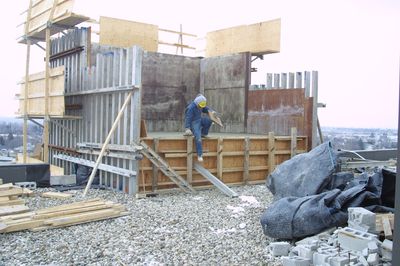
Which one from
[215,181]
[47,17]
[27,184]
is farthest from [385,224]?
[47,17]

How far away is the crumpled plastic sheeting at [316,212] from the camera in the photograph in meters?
6.29

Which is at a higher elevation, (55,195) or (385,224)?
(385,224)

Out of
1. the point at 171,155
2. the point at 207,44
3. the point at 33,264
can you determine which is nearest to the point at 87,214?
the point at 33,264

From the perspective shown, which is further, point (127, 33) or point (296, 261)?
point (127, 33)

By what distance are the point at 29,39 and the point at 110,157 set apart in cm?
637

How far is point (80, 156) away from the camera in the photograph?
13.4m

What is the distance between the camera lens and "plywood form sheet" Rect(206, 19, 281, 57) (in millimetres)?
17094

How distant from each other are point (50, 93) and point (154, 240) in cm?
868

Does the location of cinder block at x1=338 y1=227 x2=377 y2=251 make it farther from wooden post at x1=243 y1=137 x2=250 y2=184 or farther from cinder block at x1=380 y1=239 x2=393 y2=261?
wooden post at x1=243 y1=137 x2=250 y2=184

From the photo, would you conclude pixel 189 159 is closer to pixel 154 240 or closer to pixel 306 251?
pixel 154 240

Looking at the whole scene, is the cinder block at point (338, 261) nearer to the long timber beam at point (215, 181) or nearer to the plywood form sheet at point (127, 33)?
the long timber beam at point (215, 181)

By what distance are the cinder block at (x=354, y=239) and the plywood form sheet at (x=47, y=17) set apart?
9710 millimetres

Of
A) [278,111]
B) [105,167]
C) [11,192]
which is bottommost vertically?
[11,192]

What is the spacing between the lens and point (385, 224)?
5625 mm
